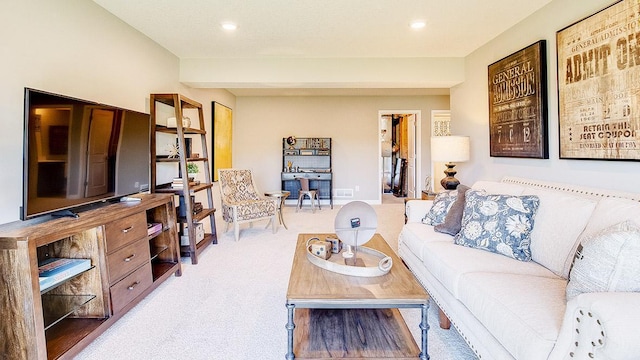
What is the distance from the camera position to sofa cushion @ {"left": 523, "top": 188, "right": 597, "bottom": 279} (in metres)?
1.77

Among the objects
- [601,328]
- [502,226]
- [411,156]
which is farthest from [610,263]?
[411,156]

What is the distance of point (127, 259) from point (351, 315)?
155 cm

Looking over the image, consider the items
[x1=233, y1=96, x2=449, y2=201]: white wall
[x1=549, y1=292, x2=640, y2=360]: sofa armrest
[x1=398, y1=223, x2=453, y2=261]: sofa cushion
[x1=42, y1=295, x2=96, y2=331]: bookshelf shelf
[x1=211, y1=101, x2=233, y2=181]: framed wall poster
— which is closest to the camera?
[x1=549, y1=292, x2=640, y2=360]: sofa armrest

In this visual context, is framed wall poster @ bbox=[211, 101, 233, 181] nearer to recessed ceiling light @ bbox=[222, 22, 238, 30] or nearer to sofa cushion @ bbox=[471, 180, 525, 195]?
recessed ceiling light @ bbox=[222, 22, 238, 30]

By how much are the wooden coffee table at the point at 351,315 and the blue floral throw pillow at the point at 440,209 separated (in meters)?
0.98

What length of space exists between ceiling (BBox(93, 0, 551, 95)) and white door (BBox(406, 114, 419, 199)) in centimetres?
307

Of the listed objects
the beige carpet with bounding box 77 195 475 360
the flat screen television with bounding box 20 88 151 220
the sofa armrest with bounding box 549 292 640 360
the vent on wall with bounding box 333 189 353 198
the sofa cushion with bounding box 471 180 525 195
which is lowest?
the beige carpet with bounding box 77 195 475 360

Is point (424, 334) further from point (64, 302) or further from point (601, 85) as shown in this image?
point (64, 302)

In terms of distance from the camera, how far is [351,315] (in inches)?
72.5

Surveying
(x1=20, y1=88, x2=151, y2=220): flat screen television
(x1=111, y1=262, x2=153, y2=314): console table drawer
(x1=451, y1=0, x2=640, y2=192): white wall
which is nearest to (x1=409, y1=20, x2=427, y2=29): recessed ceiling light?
(x1=451, y1=0, x2=640, y2=192): white wall

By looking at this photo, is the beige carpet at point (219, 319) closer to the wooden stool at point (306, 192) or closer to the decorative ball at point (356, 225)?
the decorative ball at point (356, 225)

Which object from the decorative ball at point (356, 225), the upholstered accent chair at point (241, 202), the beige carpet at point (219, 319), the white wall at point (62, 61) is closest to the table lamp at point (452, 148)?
the beige carpet at point (219, 319)

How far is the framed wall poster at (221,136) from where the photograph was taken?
5410 mm

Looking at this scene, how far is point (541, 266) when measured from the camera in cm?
188
